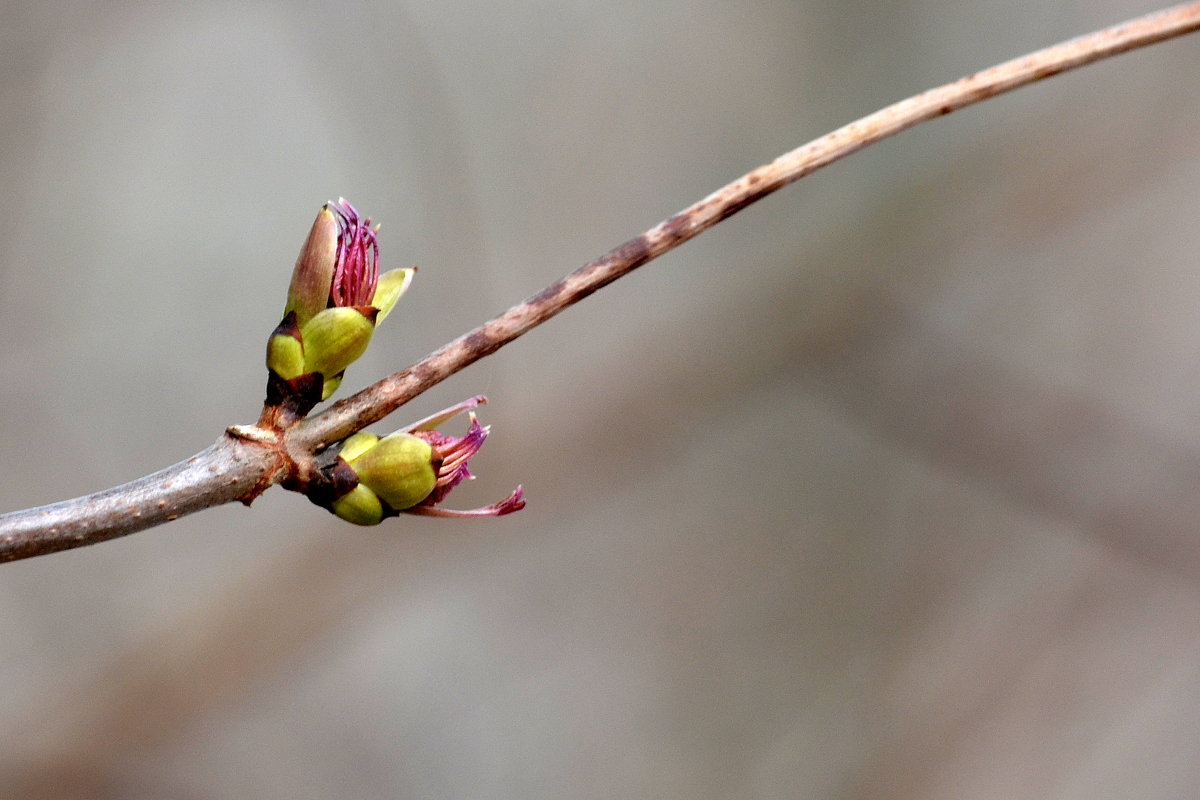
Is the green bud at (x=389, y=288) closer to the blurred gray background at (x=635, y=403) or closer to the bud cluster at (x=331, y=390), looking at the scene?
the bud cluster at (x=331, y=390)

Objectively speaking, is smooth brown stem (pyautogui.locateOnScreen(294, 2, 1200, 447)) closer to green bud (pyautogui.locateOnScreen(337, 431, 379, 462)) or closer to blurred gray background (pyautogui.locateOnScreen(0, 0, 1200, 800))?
green bud (pyautogui.locateOnScreen(337, 431, 379, 462))

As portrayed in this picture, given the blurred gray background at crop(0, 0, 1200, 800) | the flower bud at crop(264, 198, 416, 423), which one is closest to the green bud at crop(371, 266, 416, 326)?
the flower bud at crop(264, 198, 416, 423)

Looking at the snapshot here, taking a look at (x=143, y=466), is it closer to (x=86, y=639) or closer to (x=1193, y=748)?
(x=86, y=639)

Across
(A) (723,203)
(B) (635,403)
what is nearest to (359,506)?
(A) (723,203)

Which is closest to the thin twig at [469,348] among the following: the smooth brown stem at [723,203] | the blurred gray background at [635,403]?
the smooth brown stem at [723,203]

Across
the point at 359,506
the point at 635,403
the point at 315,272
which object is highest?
the point at 315,272

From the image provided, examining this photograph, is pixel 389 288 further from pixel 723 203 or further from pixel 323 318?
pixel 723 203
